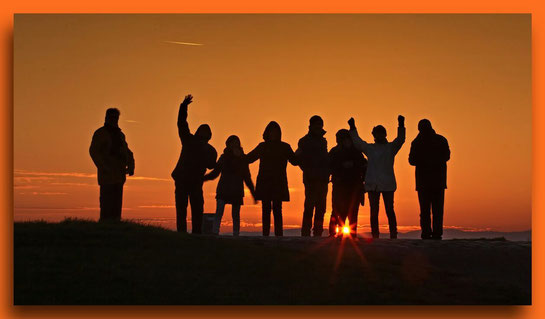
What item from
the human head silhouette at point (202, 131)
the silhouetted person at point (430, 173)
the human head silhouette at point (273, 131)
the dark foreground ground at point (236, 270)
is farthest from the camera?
the human head silhouette at point (202, 131)

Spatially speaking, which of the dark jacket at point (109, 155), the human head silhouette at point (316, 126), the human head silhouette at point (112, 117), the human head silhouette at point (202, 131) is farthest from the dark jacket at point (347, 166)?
the human head silhouette at point (112, 117)

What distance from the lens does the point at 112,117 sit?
572 inches

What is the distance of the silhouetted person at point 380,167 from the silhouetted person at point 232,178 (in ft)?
6.68

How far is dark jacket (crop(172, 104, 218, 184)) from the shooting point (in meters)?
15.4

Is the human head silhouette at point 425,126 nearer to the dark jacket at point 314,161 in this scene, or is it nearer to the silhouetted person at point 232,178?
the dark jacket at point 314,161

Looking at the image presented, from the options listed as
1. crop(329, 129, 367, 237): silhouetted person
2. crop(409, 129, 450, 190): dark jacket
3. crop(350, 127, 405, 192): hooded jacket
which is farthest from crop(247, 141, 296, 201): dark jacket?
crop(409, 129, 450, 190): dark jacket

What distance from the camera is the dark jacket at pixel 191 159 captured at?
50.4ft

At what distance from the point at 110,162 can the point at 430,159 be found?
16.7 feet

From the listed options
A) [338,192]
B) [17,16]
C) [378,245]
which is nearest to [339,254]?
[378,245]

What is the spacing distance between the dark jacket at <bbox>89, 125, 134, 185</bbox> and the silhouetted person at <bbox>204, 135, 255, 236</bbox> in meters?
1.98

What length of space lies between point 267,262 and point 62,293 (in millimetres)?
2827

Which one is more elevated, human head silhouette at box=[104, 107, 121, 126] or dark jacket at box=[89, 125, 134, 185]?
human head silhouette at box=[104, 107, 121, 126]

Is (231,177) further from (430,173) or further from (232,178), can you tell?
A: (430,173)

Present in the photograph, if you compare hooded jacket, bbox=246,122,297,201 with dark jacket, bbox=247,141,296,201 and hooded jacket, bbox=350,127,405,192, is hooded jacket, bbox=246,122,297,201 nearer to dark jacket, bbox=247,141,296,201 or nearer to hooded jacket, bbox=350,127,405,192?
dark jacket, bbox=247,141,296,201
